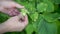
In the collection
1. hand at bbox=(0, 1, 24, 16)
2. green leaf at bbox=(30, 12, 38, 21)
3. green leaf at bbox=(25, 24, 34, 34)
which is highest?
hand at bbox=(0, 1, 24, 16)

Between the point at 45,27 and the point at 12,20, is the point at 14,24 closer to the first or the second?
the point at 12,20

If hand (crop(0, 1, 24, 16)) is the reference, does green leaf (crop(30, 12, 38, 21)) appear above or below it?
below

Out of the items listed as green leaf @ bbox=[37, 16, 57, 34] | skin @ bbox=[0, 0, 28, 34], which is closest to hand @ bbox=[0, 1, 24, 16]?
skin @ bbox=[0, 0, 28, 34]

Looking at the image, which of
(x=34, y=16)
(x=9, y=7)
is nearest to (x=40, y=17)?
(x=34, y=16)

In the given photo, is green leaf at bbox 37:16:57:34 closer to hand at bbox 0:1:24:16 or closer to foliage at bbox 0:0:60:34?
foliage at bbox 0:0:60:34

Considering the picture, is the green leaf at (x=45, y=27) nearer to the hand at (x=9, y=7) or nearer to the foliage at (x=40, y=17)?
the foliage at (x=40, y=17)
